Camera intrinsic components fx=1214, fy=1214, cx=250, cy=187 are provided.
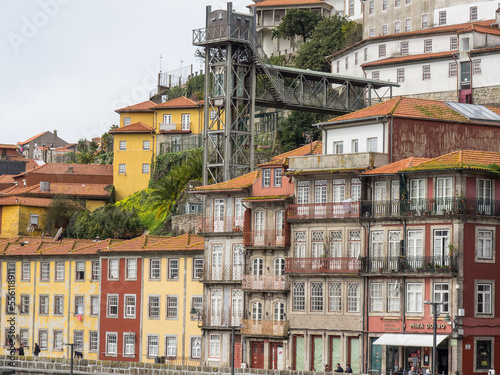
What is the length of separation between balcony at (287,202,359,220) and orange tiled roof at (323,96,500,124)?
576cm

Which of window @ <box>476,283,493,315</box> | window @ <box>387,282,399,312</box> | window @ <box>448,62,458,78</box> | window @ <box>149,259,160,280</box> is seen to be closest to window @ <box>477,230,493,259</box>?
window @ <box>476,283,493,315</box>

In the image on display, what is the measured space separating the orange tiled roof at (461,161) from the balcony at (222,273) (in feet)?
48.5

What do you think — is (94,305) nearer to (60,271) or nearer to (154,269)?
(60,271)

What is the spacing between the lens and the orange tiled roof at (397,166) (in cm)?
6556

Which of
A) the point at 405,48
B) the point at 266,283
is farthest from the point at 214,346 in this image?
the point at 405,48

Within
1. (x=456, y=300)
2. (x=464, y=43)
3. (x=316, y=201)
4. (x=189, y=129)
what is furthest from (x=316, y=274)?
(x=189, y=129)

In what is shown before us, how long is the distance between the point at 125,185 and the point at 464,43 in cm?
3899

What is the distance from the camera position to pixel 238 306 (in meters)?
74.4

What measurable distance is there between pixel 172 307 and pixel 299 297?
13.5 m

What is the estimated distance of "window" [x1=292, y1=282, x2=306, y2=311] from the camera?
69125mm

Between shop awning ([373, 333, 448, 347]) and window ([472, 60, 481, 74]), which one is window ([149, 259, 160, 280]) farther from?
window ([472, 60, 481, 74])

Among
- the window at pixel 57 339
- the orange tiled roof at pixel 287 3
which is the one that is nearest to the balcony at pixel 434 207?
the window at pixel 57 339

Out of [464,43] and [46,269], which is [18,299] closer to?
[46,269]

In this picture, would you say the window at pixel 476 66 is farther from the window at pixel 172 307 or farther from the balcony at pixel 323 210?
the window at pixel 172 307
